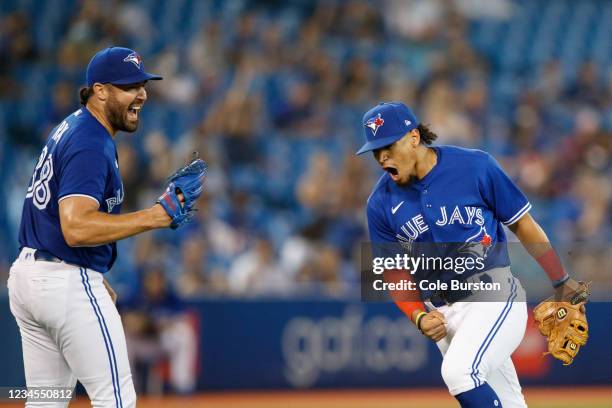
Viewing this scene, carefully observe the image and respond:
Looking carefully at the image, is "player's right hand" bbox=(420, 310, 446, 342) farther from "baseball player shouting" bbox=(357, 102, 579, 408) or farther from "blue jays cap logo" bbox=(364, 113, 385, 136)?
"blue jays cap logo" bbox=(364, 113, 385, 136)

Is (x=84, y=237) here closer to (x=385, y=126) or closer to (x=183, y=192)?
(x=183, y=192)

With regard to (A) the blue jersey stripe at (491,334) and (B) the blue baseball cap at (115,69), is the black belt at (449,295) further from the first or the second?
(B) the blue baseball cap at (115,69)

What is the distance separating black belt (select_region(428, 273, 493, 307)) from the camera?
5363 millimetres

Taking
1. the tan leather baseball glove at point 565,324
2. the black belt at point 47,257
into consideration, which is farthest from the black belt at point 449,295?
the black belt at point 47,257

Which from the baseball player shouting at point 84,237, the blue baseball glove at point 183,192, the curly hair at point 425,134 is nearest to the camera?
the baseball player shouting at point 84,237

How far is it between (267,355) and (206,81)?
146 inches

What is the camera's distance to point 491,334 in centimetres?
512

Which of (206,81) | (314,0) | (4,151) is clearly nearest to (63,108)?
(4,151)

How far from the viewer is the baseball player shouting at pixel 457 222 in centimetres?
525

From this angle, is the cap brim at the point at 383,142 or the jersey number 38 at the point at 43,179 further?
the cap brim at the point at 383,142

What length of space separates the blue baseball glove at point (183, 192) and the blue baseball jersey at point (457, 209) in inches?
48.4

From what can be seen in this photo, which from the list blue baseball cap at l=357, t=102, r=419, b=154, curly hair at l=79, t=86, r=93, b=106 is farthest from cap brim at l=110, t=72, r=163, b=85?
blue baseball cap at l=357, t=102, r=419, b=154

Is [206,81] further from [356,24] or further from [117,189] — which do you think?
[117,189]

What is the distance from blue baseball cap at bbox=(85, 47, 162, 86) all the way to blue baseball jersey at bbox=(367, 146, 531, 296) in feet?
5.11
